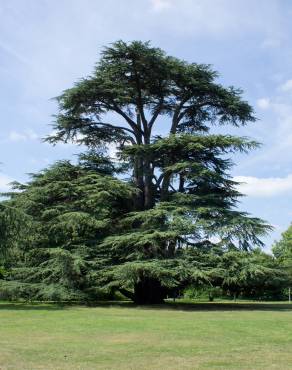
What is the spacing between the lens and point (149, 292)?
27812 millimetres

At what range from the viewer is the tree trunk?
27.6 m

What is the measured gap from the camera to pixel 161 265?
2358cm

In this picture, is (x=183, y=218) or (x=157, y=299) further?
(x=157, y=299)

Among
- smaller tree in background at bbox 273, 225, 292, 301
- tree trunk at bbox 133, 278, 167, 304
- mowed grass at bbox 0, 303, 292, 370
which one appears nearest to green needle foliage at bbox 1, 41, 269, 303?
tree trunk at bbox 133, 278, 167, 304

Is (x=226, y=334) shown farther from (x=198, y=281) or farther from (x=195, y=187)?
(x=195, y=187)

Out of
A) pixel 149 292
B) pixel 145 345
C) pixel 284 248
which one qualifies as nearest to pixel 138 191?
pixel 149 292

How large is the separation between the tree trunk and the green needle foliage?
6 centimetres

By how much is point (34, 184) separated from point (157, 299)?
9678 mm

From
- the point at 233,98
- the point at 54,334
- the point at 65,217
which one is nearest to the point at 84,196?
the point at 65,217

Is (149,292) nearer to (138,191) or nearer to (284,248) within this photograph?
(138,191)

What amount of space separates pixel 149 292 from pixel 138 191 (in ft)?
18.9

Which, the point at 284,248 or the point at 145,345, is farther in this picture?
the point at 284,248

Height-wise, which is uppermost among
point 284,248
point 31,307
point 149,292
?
point 284,248

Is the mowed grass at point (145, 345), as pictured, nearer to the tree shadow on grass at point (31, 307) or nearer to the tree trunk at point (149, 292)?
the tree shadow on grass at point (31, 307)
